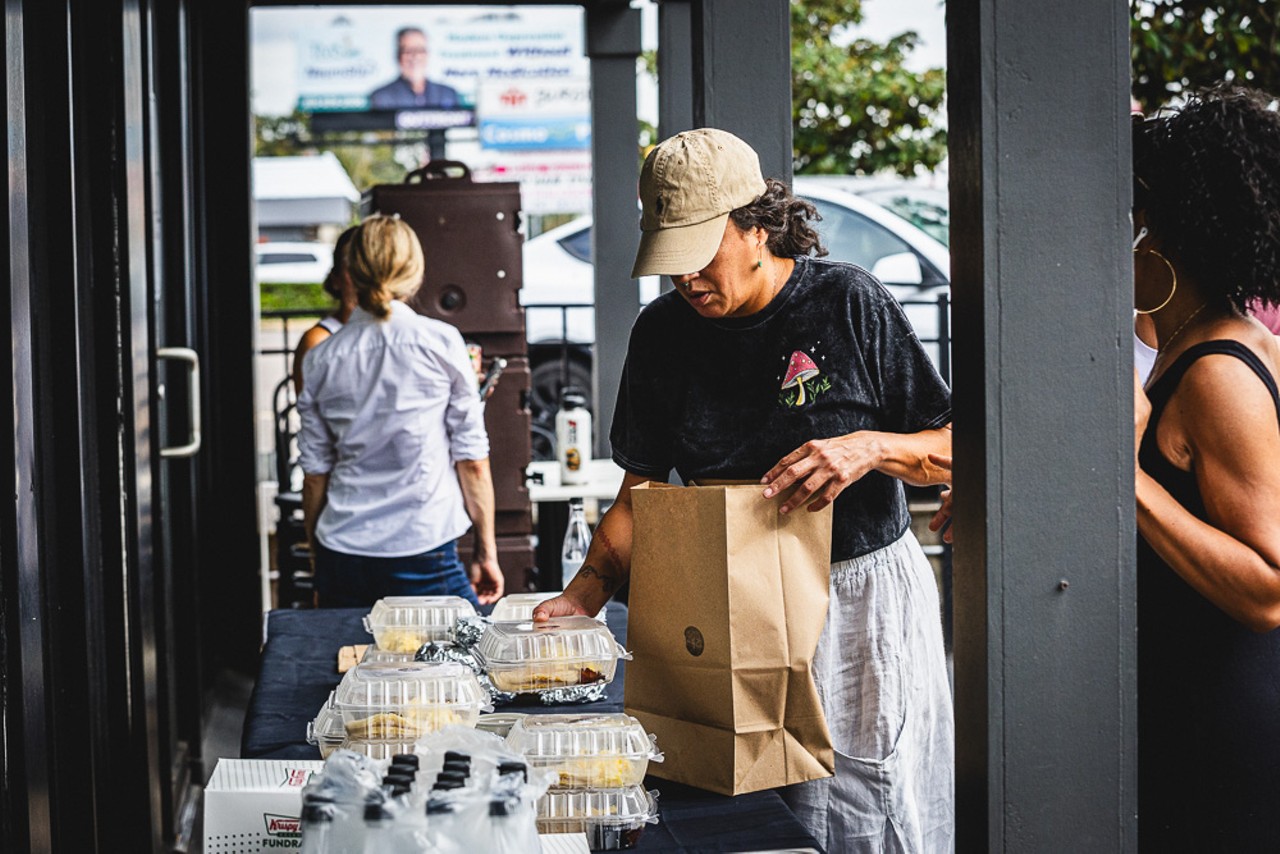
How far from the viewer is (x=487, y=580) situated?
12.7ft

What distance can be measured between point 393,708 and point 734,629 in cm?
46

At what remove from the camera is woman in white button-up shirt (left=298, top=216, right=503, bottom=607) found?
352 centimetres

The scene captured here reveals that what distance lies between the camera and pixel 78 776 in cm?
256

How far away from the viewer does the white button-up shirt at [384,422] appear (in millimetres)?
3520

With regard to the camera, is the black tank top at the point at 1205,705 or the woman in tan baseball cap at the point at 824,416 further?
the woman in tan baseball cap at the point at 824,416

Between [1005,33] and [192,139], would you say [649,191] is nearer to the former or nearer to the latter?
[1005,33]

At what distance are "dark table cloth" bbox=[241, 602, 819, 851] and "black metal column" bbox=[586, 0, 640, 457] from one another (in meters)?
2.44

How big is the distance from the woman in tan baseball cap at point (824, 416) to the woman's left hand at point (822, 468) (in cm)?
12

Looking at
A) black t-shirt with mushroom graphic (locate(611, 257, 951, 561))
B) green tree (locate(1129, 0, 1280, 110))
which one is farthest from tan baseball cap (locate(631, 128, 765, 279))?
green tree (locate(1129, 0, 1280, 110))

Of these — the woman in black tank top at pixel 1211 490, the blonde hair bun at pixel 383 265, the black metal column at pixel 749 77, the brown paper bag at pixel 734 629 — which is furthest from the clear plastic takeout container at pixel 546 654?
the blonde hair bun at pixel 383 265

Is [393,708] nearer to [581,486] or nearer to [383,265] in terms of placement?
[383,265]

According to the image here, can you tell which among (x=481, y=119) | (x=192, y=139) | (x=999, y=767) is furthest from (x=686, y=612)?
(x=481, y=119)

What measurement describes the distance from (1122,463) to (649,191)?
893mm

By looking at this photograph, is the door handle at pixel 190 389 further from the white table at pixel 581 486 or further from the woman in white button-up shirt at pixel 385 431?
the white table at pixel 581 486
